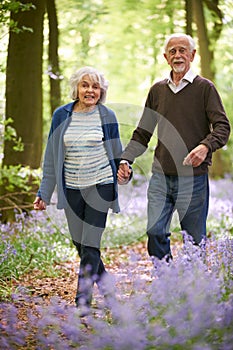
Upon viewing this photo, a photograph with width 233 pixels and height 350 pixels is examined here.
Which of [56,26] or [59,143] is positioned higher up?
[56,26]

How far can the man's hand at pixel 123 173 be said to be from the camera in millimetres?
4844

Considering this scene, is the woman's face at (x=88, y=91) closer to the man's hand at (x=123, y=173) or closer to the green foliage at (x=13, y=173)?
the man's hand at (x=123, y=173)

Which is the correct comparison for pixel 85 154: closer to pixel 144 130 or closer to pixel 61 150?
pixel 61 150

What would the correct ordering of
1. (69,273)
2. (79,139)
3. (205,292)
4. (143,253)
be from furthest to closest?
(143,253) < (69,273) < (79,139) < (205,292)

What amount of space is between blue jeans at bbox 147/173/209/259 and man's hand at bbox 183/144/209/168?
0.86ft

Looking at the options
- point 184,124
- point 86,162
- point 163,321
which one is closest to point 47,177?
point 86,162

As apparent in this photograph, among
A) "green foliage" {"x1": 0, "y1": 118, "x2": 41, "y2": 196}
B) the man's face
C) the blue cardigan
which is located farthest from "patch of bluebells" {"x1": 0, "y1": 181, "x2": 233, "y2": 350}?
"green foliage" {"x1": 0, "y1": 118, "x2": 41, "y2": 196}

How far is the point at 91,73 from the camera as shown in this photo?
4.76 metres

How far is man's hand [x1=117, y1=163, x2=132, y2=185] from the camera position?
4844 mm

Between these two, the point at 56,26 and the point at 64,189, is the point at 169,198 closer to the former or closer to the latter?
the point at 64,189

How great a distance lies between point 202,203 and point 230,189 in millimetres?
7111

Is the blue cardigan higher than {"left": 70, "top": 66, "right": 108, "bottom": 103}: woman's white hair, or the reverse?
{"left": 70, "top": 66, "right": 108, "bottom": 103}: woman's white hair

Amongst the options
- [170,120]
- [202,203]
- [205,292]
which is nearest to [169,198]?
[202,203]

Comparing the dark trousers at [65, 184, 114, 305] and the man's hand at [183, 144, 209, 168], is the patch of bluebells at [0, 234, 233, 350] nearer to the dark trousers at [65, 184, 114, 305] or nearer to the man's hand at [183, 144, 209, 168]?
the dark trousers at [65, 184, 114, 305]
